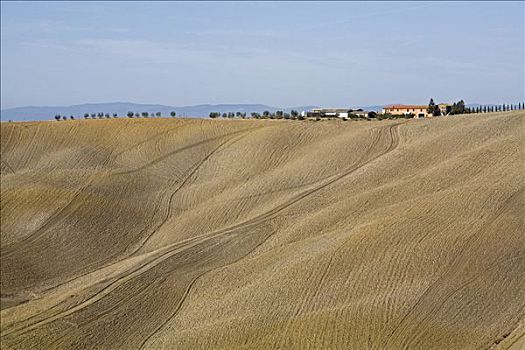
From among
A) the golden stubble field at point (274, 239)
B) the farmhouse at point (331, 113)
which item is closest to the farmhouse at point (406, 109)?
the farmhouse at point (331, 113)

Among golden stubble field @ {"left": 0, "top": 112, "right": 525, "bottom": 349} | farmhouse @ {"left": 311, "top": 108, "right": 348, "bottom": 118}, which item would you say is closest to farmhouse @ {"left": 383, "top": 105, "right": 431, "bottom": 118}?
farmhouse @ {"left": 311, "top": 108, "right": 348, "bottom": 118}

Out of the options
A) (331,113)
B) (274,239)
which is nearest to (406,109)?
(331,113)

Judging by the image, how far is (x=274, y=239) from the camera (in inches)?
1673

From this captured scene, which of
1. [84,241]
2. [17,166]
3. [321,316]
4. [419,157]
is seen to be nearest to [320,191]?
[419,157]

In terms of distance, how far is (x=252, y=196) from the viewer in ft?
169

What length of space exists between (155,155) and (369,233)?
32170 millimetres

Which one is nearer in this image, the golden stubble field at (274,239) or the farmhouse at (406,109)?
the golden stubble field at (274,239)

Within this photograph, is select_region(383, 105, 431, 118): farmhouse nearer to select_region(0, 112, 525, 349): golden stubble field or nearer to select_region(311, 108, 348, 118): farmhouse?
select_region(311, 108, 348, 118): farmhouse

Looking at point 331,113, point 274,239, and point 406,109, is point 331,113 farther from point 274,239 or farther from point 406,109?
point 274,239

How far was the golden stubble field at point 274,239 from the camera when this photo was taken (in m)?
31.4

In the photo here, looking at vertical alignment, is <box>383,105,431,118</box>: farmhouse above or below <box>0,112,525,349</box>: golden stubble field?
above

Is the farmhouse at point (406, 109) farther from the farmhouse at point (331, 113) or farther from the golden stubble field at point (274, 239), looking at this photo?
the golden stubble field at point (274, 239)

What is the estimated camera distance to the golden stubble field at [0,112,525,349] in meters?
31.4

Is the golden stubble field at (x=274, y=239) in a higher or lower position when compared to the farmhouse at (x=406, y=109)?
lower
